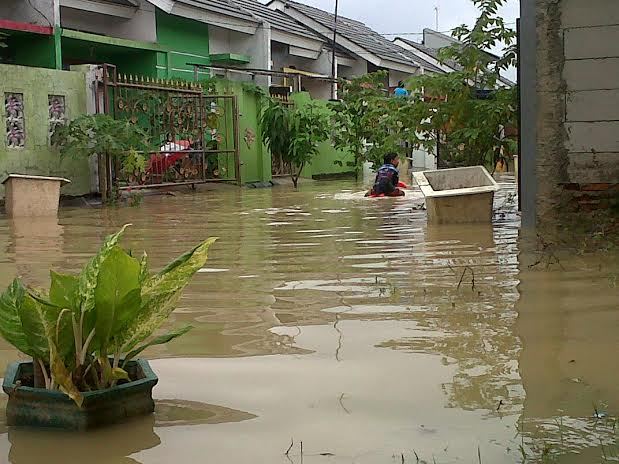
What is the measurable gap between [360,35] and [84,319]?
88.6 ft

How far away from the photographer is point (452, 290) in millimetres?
4594

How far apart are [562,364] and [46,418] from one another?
1768mm

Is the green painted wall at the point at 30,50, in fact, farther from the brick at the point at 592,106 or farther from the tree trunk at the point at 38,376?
the tree trunk at the point at 38,376

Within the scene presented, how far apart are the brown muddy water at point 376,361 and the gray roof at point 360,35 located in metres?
19.7

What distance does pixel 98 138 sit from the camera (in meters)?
12.3

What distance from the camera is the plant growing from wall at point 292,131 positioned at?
59.0ft

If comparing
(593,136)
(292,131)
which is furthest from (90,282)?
(292,131)

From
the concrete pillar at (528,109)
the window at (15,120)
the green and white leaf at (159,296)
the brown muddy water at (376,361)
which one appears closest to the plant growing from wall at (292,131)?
the window at (15,120)

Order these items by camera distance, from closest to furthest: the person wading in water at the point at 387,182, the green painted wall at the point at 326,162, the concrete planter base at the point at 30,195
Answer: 1. the concrete planter base at the point at 30,195
2. the person wading in water at the point at 387,182
3. the green painted wall at the point at 326,162

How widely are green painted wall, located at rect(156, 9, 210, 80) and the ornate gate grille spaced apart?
1.72m

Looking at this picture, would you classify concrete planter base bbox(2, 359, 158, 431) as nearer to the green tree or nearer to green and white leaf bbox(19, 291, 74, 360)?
green and white leaf bbox(19, 291, 74, 360)

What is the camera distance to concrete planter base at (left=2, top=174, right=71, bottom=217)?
1044 centimetres

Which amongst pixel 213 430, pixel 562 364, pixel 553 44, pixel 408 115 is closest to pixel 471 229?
pixel 553 44

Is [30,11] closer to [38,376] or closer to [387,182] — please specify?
[387,182]
